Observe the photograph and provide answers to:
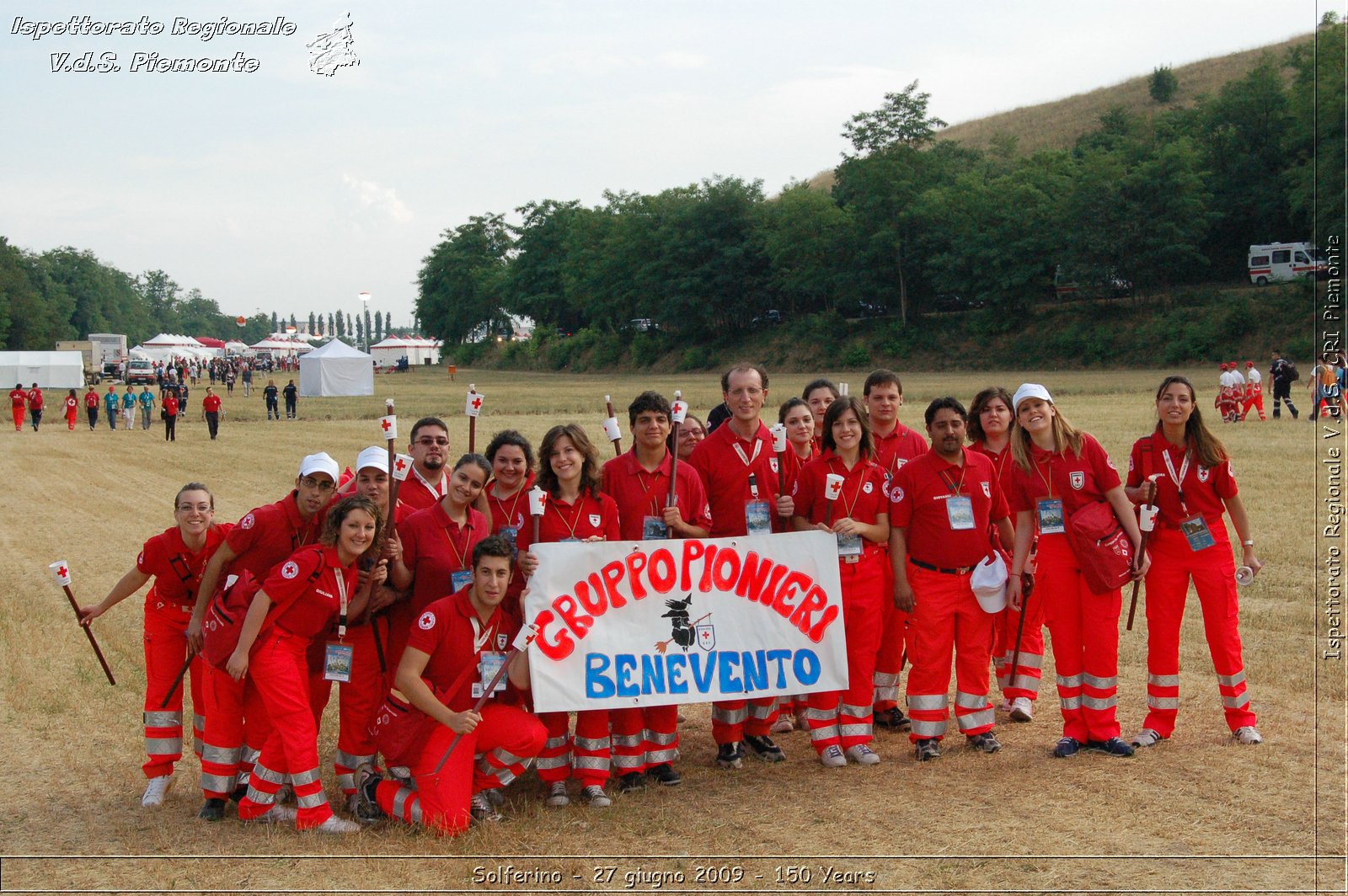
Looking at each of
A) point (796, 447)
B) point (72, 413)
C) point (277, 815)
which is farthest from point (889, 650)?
point (72, 413)

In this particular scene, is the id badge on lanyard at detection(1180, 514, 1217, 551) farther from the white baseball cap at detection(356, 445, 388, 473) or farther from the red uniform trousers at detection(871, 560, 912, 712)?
the white baseball cap at detection(356, 445, 388, 473)

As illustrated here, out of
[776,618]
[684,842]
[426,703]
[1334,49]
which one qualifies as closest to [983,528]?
[776,618]

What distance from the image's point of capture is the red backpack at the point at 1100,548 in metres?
6.72

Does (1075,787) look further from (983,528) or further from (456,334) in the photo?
(456,334)

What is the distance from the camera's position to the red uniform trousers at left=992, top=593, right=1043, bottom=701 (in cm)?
772

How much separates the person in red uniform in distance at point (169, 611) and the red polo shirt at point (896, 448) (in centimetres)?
428

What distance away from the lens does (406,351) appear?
135500 mm

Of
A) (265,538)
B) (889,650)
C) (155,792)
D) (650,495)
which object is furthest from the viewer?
(889,650)

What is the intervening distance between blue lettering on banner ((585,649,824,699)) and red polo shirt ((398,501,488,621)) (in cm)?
92

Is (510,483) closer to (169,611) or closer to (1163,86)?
(169,611)

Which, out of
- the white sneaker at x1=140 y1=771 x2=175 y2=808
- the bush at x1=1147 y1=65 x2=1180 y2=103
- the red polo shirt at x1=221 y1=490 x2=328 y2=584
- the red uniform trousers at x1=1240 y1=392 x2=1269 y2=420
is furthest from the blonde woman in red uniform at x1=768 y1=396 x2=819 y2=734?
the bush at x1=1147 y1=65 x2=1180 y2=103

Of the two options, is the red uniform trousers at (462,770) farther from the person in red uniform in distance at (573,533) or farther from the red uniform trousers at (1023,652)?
the red uniform trousers at (1023,652)

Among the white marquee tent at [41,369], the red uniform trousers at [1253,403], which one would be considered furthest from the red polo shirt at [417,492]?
the white marquee tent at [41,369]

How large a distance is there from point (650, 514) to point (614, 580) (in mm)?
560
